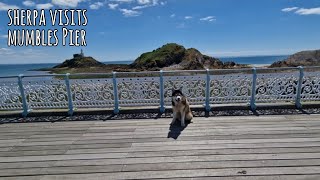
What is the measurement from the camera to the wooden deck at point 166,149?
138 inches

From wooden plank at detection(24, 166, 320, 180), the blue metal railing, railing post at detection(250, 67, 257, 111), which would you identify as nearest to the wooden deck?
wooden plank at detection(24, 166, 320, 180)

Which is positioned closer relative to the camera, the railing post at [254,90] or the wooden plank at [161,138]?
the wooden plank at [161,138]

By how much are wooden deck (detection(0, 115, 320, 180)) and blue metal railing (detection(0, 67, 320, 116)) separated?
963mm

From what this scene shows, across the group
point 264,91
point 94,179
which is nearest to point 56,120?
point 94,179

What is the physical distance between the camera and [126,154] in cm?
414

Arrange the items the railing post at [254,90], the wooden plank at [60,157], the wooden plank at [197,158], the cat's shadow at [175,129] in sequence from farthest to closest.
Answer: the railing post at [254,90]
the cat's shadow at [175,129]
the wooden plank at [60,157]
the wooden plank at [197,158]

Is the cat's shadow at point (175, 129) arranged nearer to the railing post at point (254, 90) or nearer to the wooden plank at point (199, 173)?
the wooden plank at point (199, 173)

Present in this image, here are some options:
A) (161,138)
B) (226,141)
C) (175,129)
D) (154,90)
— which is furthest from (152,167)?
(154,90)

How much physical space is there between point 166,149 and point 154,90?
2.76 metres

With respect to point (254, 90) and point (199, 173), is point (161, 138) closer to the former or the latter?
point (199, 173)

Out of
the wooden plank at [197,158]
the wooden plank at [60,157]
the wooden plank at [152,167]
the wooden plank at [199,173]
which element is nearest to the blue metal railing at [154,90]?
the wooden plank at [60,157]

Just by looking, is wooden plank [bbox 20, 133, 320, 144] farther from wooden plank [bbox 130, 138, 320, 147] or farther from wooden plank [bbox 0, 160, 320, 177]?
wooden plank [bbox 0, 160, 320, 177]

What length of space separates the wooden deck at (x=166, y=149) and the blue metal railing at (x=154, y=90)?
0.96 metres

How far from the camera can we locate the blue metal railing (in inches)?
264
